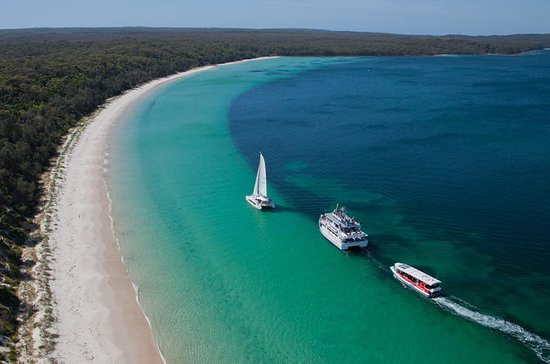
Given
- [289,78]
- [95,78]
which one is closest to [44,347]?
[95,78]

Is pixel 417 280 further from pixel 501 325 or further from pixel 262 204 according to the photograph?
pixel 262 204

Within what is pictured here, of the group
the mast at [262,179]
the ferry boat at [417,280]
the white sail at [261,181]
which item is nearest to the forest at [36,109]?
the white sail at [261,181]

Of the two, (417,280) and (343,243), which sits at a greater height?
(343,243)

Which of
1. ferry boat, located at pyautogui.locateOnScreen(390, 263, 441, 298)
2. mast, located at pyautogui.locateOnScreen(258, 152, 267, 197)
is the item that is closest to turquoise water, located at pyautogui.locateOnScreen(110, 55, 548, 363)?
ferry boat, located at pyautogui.locateOnScreen(390, 263, 441, 298)

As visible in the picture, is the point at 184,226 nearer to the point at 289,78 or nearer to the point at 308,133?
the point at 308,133

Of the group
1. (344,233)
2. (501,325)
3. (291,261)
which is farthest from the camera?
(344,233)

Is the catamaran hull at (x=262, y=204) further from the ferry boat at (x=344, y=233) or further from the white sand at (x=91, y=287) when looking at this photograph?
the white sand at (x=91, y=287)

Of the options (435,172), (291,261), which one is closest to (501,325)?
(291,261)
